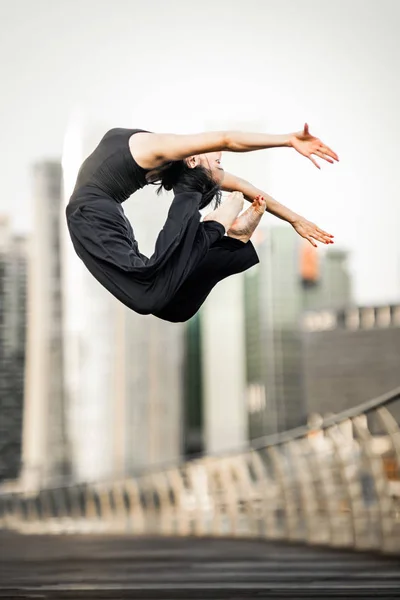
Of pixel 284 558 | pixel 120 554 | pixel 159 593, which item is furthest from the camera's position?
pixel 120 554

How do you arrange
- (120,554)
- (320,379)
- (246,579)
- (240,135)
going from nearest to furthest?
1. (240,135)
2. (246,579)
3. (120,554)
4. (320,379)

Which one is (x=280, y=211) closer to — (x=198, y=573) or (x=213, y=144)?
(x=213, y=144)

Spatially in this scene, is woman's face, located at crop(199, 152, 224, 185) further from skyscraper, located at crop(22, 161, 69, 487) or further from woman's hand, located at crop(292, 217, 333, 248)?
skyscraper, located at crop(22, 161, 69, 487)

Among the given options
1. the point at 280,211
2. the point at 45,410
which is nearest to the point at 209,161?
the point at 280,211

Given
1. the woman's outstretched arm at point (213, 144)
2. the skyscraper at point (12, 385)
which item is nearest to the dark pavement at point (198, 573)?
the skyscraper at point (12, 385)

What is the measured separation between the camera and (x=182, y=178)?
3.87m

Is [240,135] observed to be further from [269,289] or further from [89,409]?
[269,289]

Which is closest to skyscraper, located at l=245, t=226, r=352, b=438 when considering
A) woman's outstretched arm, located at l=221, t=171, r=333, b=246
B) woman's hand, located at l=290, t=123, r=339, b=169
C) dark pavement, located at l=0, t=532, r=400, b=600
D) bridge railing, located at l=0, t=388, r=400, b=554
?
bridge railing, located at l=0, t=388, r=400, b=554

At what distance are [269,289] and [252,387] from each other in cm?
1350

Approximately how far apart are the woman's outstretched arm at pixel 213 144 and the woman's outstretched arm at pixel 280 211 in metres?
0.50

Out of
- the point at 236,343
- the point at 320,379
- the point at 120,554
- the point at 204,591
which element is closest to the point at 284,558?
the point at 120,554

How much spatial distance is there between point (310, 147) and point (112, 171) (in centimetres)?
78

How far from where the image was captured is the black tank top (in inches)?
147

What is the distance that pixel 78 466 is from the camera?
3952 inches
